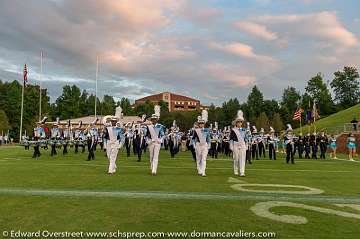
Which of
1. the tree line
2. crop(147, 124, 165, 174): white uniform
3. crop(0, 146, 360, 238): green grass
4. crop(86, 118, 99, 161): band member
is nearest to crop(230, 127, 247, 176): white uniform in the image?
crop(147, 124, 165, 174): white uniform

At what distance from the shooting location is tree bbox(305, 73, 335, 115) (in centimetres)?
12025

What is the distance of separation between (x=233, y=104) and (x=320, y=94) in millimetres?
23633

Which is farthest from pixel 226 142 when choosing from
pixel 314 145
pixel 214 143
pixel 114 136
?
pixel 114 136

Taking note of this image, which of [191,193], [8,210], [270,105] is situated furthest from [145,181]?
[270,105]

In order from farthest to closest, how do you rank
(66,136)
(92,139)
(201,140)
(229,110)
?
(229,110)
(66,136)
(92,139)
(201,140)

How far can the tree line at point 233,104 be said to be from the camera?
105750 mm

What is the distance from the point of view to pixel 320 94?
397 feet

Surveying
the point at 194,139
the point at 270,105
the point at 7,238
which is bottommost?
the point at 7,238

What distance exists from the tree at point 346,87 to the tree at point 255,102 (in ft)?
69.0

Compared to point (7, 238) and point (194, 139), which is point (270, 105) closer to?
point (194, 139)

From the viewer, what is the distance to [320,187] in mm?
13188

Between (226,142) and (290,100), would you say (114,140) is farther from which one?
(290,100)

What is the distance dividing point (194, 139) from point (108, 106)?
135391 mm

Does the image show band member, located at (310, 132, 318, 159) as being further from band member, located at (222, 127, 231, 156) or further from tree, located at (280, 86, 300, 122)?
tree, located at (280, 86, 300, 122)
